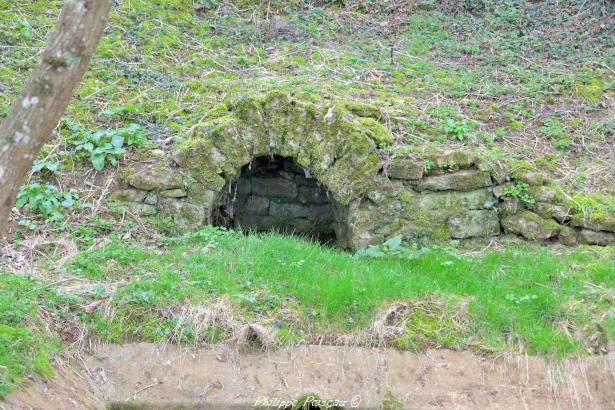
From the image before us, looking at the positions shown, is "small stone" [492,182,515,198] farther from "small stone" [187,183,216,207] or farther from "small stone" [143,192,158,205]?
"small stone" [143,192,158,205]

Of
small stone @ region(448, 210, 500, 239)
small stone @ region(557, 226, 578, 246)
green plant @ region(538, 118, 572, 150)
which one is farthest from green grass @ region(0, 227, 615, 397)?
green plant @ region(538, 118, 572, 150)

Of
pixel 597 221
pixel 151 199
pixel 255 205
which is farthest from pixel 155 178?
pixel 597 221

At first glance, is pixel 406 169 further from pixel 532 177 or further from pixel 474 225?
pixel 532 177

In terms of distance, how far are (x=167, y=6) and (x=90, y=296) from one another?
5.80 metres

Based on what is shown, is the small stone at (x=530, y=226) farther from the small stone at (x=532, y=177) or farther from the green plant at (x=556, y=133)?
the green plant at (x=556, y=133)

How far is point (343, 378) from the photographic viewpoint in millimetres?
5246

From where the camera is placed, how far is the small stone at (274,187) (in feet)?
27.7

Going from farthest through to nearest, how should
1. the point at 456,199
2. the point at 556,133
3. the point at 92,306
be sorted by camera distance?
the point at 556,133 → the point at 456,199 → the point at 92,306

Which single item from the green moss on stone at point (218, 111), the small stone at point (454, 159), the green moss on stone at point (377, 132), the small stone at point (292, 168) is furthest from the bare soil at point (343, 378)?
the small stone at point (292, 168)

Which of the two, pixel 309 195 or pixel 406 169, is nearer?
pixel 406 169

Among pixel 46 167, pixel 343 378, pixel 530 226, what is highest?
pixel 530 226

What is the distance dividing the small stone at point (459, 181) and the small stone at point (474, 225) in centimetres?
28

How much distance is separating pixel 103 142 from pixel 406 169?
315 cm

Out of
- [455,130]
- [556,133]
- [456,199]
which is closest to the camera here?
[456,199]
